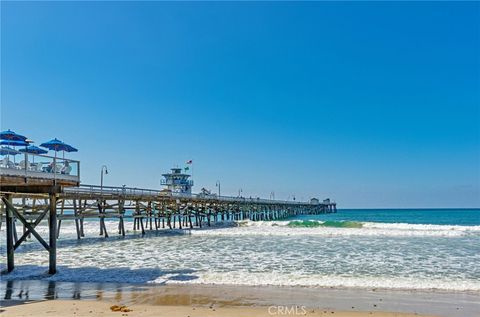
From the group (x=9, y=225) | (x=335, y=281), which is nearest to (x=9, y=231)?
(x=9, y=225)

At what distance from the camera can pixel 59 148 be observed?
70.1 feet

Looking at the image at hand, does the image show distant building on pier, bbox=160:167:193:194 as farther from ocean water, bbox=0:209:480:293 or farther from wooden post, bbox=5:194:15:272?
wooden post, bbox=5:194:15:272

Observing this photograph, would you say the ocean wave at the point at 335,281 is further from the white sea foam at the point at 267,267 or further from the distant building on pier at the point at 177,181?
the distant building on pier at the point at 177,181

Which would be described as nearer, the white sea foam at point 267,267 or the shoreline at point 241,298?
the shoreline at point 241,298

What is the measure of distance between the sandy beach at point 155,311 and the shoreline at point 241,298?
42 mm

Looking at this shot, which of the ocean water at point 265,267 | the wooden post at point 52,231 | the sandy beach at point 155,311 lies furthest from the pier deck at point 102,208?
the sandy beach at point 155,311

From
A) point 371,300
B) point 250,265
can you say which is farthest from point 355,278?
point 250,265

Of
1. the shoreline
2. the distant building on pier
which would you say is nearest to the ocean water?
the shoreline

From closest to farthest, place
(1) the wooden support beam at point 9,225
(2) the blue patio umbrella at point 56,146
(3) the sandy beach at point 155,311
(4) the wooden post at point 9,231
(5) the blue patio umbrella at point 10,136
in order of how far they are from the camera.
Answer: (3) the sandy beach at point 155,311, (1) the wooden support beam at point 9,225, (4) the wooden post at point 9,231, (5) the blue patio umbrella at point 10,136, (2) the blue patio umbrella at point 56,146

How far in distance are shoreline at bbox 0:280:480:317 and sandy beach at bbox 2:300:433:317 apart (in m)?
0.04

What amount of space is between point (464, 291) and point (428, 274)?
2535 millimetres

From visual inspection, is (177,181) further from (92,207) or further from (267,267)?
(267,267)

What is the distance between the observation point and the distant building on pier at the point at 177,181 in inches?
2369

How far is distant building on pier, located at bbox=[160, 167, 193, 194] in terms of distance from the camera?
197ft
